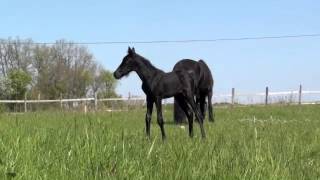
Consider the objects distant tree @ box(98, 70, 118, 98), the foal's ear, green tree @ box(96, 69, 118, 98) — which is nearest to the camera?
the foal's ear

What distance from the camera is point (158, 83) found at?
1384cm

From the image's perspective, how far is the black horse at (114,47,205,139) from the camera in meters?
13.8

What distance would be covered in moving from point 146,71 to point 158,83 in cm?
39

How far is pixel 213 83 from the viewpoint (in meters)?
21.0

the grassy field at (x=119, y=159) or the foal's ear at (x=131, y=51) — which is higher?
the foal's ear at (x=131, y=51)

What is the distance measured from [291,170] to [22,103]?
43.0 m

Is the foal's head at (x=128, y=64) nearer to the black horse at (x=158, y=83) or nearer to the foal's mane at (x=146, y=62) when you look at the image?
the black horse at (x=158, y=83)

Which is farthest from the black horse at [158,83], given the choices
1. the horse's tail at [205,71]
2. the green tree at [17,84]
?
the green tree at [17,84]

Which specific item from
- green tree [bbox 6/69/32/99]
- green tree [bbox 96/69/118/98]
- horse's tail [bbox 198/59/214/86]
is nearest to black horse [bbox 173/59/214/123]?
horse's tail [bbox 198/59/214/86]

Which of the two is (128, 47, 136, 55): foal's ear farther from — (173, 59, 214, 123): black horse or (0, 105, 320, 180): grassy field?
(0, 105, 320, 180): grassy field

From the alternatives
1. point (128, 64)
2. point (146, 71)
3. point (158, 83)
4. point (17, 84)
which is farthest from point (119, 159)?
point (17, 84)

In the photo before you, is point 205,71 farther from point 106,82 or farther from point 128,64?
point 106,82

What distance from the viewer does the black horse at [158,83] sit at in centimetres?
1383

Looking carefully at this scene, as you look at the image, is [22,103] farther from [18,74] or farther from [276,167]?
[276,167]
